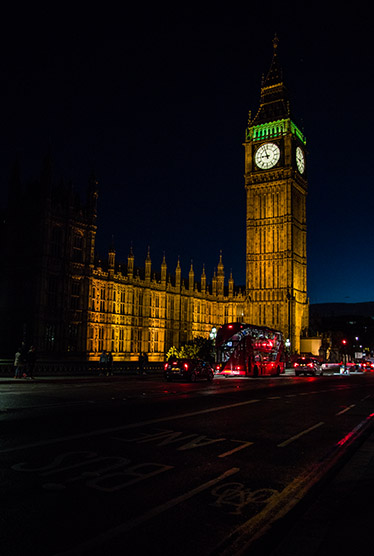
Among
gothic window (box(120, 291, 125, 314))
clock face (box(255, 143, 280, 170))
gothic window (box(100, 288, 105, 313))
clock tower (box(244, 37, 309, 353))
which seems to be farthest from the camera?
clock face (box(255, 143, 280, 170))

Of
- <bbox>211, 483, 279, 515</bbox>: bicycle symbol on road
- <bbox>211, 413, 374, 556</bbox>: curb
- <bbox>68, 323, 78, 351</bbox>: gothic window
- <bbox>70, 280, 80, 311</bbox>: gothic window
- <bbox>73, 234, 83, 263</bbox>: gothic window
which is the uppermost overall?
<bbox>73, 234, 83, 263</bbox>: gothic window

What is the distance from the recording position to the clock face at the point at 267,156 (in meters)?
84.3

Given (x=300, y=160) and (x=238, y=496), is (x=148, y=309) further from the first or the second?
(x=238, y=496)

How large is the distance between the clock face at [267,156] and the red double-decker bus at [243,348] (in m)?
49.2

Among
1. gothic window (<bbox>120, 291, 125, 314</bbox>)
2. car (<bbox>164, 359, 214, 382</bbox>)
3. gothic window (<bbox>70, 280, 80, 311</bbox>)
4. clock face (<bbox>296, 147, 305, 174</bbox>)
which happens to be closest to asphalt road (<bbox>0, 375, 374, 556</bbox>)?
car (<bbox>164, 359, 214, 382</bbox>)

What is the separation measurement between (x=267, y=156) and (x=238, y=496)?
83.0 meters

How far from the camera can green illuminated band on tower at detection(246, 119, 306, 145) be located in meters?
85.1

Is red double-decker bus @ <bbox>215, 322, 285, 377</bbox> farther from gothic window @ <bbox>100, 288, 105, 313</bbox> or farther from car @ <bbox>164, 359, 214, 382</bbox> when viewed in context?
gothic window @ <bbox>100, 288, 105, 313</bbox>

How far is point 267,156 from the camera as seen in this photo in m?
85.0

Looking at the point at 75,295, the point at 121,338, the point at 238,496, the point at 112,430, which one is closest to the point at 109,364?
the point at 75,295

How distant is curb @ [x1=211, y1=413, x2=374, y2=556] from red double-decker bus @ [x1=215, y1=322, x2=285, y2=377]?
2914 cm

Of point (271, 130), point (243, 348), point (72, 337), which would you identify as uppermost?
point (271, 130)

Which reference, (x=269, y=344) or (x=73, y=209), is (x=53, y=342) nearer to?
(x=73, y=209)

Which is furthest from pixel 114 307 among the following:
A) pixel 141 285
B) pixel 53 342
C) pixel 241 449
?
pixel 241 449
